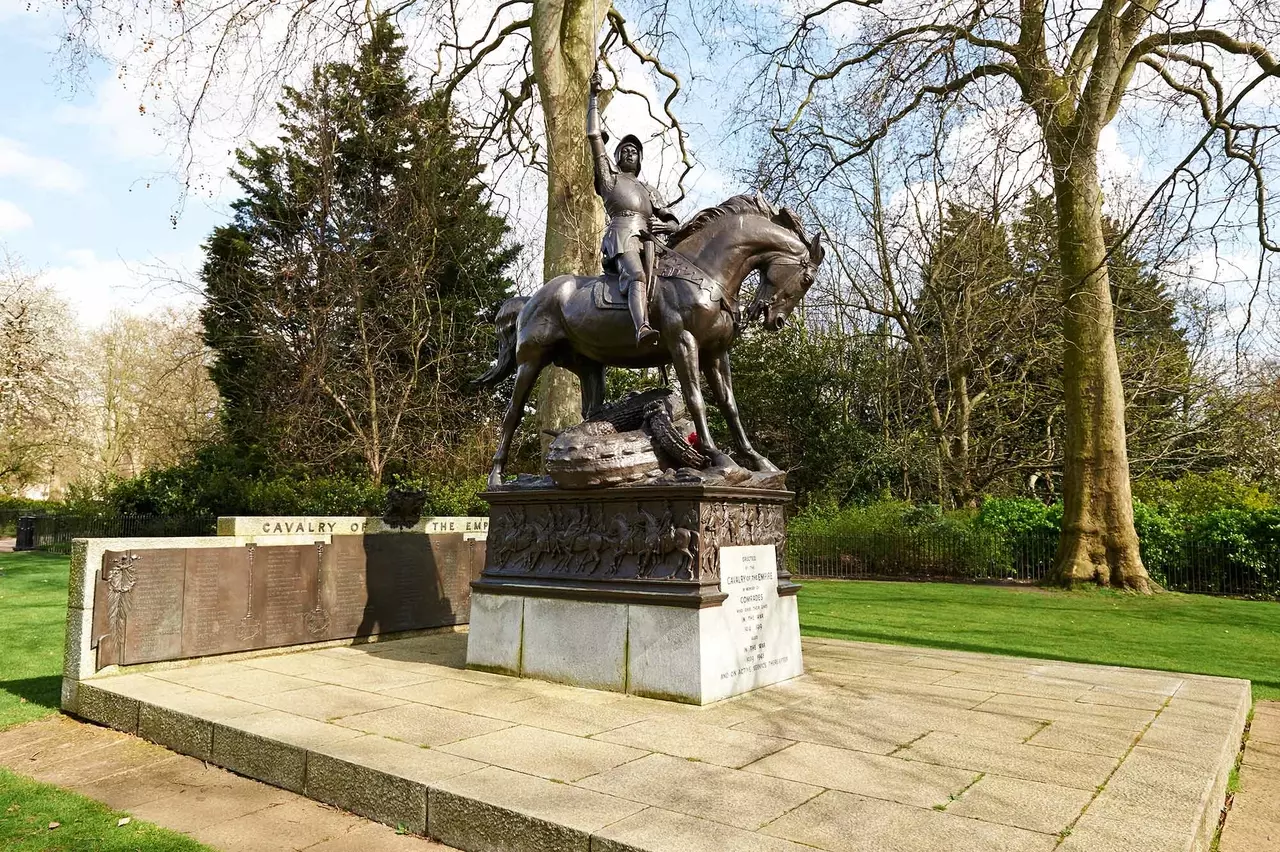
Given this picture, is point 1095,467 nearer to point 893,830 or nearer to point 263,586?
point 263,586

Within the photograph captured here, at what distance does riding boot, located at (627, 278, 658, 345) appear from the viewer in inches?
267

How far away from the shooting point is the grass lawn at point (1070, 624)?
9.44 metres

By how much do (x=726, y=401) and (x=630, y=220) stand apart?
1732 millimetres

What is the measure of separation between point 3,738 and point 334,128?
739 inches

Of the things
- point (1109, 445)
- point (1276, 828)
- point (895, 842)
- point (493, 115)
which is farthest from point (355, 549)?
point (1109, 445)

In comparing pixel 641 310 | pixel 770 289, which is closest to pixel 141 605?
pixel 641 310

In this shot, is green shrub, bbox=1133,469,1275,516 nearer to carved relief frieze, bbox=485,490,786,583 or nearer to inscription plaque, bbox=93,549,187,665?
carved relief frieze, bbox=485,490,786,583

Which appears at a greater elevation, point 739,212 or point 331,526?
point 739,212

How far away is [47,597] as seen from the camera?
14.4 metres

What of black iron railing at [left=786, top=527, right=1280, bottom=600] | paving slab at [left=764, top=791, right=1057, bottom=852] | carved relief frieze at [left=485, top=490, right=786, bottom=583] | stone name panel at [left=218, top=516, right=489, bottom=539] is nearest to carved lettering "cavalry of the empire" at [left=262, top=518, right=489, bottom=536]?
stone name panel at [left=218, top=516, right=489, bottom=539]

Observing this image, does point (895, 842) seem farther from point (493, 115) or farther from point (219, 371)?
point (219, 371)

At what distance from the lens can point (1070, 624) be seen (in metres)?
12.0

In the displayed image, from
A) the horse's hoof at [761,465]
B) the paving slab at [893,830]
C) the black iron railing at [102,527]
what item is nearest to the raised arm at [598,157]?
the horse's hoof at [761,465]

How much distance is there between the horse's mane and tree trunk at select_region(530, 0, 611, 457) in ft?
20.1
